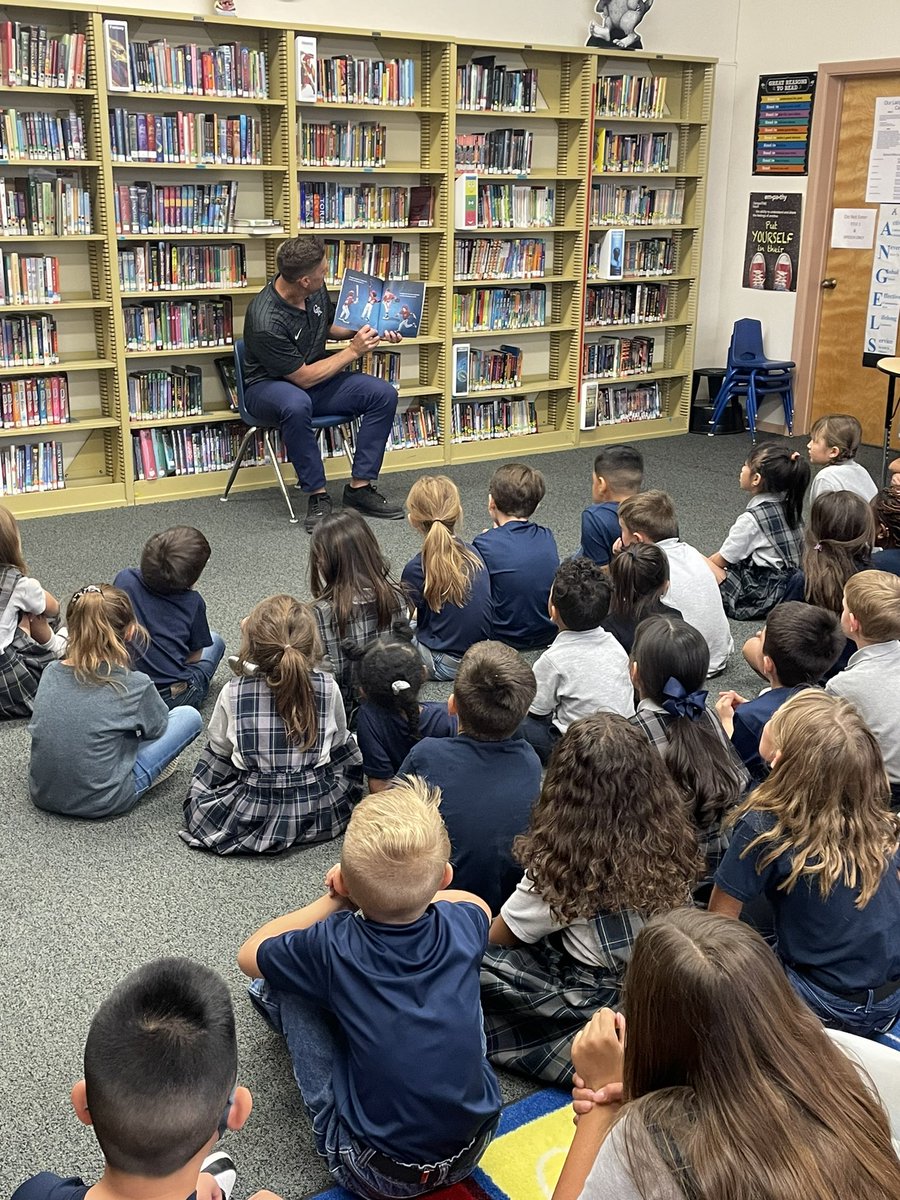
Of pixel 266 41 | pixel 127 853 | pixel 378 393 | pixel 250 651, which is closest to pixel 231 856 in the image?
pixel 127 853

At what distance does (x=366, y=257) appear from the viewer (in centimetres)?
657

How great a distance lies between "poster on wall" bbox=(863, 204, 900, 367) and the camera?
7.36 metres

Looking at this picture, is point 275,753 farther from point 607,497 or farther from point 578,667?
point 607,497

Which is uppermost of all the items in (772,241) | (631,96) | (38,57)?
(631,96)

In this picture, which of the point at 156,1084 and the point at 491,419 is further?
the point at 491,419

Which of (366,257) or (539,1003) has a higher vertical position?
(366,257)

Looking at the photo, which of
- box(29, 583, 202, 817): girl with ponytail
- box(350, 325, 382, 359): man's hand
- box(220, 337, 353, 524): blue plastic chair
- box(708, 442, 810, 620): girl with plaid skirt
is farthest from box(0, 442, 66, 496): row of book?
box(708, 442, 810, 620): girl with plaid skirt

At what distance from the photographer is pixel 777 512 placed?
450 centimetres

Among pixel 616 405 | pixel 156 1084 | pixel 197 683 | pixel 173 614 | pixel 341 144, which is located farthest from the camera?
pixel 616 405

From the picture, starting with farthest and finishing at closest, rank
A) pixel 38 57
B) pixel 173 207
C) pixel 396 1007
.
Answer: pixel 173 207 → pixel 38 57 → pixel 396 1007

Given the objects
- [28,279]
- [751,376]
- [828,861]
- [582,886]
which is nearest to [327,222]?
[28,279]

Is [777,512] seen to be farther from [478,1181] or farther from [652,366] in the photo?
[652,366]

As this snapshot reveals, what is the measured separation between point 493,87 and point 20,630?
177 inches

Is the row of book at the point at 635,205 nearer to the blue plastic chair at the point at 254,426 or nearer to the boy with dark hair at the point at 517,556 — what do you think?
the blue plastic chair at the point at 254,426
